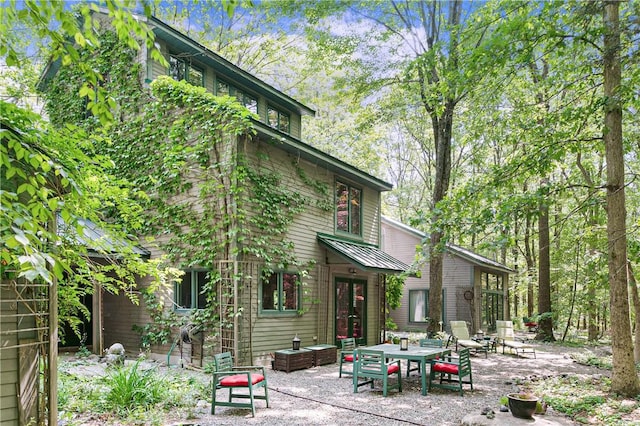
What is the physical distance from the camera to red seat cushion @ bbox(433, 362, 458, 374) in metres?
9.12

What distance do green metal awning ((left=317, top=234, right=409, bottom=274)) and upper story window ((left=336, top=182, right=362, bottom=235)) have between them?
0.48 meters

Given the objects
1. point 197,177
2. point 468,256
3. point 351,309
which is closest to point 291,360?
point 351,309

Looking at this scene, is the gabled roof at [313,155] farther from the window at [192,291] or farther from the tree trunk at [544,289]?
the tree trunk at [544,289]

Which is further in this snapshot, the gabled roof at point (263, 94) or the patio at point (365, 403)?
the gabled roof at point (263, 94)

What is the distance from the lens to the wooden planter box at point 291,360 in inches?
426

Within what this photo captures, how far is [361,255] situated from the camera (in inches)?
555

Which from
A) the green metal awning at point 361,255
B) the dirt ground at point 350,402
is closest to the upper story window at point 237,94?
the green metal awning at point 361,255

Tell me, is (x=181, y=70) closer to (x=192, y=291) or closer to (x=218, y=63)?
(x=218, y=63)

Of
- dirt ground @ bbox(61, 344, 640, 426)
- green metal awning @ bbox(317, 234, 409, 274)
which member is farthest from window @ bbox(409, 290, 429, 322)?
dirt ground @ bbox(61, 344, 640, 426)

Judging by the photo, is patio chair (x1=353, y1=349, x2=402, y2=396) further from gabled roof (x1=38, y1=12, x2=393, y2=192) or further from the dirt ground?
gabled roof (x1=38, y1=12, x2=393, y2=192)

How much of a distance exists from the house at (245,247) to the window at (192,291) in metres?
0.02

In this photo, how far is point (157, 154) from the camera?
1272cm

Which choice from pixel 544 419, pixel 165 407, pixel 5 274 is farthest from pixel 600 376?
pixel 5 274

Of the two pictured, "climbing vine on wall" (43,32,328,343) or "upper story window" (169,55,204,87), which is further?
"upper story window" (169,55,204,87)
